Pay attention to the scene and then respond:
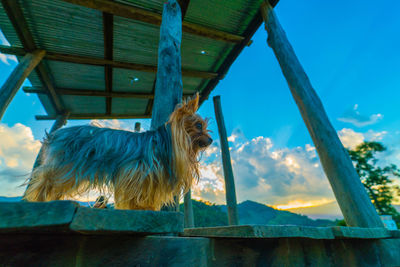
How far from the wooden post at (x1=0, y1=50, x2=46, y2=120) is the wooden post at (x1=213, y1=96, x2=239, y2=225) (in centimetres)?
589

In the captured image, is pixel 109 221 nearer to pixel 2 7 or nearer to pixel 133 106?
pixel 2 7

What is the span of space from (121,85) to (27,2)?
3.50m

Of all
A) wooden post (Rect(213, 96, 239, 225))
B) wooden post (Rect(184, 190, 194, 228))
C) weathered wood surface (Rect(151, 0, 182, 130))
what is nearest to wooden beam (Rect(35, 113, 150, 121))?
wooden post (Rect(213, 96, 239, 225))

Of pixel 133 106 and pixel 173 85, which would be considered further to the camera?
pixel 133 106

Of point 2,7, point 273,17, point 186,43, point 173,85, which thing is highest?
point 186,43

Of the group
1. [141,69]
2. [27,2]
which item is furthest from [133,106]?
[27,2]

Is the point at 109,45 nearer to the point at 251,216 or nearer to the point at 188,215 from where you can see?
the point at 188,215

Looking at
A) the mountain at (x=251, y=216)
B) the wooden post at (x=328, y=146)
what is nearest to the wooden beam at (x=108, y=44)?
the wooden post at (x=328, y=146)

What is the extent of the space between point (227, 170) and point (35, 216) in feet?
23.1

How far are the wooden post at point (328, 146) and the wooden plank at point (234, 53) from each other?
2.11 metres

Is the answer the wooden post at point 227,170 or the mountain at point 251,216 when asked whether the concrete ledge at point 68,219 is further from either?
the mountain at point 251,216

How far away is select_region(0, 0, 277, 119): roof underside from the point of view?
5227 mm

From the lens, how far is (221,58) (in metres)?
7.18

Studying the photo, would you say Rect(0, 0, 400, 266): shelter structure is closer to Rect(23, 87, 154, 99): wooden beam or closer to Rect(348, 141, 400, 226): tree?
Rect(23, 87, 154, 99): wooden beam
